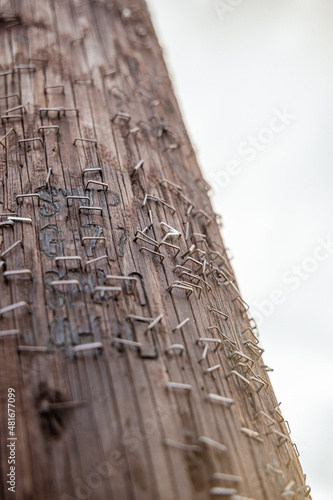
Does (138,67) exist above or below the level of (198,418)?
above

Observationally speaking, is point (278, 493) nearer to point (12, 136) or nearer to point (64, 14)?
point (12, 136)

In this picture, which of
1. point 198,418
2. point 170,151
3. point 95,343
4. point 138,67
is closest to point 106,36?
point 138,67

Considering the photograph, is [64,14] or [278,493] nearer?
[278,493]

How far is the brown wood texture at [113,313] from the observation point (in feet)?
5.29

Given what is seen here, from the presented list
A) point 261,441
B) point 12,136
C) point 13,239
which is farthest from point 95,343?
point 12,136

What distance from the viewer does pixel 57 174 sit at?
2.33 metres

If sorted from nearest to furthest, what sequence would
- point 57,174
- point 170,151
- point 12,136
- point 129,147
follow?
point 57,174
point 12,136
point 129,147
point 170,151

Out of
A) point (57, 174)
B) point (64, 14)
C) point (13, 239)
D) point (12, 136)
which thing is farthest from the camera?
point (64, 14)

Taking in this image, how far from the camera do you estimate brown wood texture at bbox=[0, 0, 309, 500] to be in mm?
1612

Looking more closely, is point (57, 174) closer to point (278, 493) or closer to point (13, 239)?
point (13, 239)

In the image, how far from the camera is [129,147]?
8.89ft

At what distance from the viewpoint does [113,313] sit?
1.92 m

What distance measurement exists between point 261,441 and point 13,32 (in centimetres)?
292

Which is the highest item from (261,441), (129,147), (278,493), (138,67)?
(138,67)
